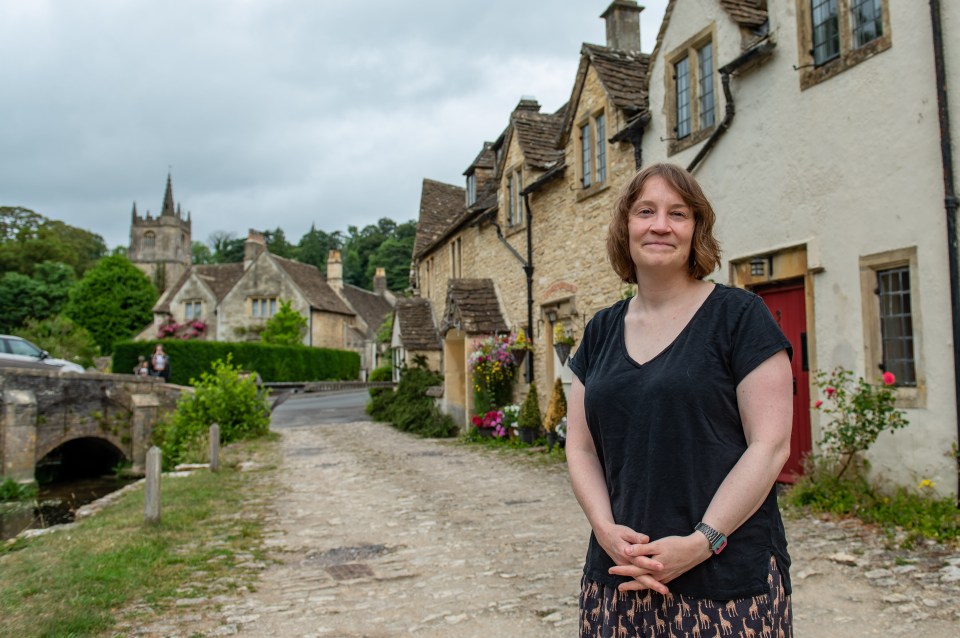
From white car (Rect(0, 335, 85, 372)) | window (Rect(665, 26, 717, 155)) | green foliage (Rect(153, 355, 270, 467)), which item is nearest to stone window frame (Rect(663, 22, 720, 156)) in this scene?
window (Rect(665, 26, 717, 155))

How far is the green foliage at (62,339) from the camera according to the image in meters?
33.8

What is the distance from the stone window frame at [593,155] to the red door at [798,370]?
4.26 meters

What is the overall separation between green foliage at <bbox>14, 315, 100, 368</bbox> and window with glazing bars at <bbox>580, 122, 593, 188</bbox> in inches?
1177

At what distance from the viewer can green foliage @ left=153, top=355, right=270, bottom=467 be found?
16.5 m

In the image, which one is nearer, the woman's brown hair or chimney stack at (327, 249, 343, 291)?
the woman's brown hair

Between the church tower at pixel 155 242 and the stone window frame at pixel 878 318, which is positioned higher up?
the church tower at pixel 155 242

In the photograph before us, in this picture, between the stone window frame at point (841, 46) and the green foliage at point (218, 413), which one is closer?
the stone window frame at point (841, 46)

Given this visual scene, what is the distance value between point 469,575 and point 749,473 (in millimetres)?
4157

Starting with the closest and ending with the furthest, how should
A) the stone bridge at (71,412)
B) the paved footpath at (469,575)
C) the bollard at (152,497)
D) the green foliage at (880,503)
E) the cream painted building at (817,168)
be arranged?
1. the paved footpath at (469,575)
2. the green foliage at (880,503)
3. the cream painted building at (817,168)
4. the bollard at (152,497)
5. the stone bridge at (71,412)

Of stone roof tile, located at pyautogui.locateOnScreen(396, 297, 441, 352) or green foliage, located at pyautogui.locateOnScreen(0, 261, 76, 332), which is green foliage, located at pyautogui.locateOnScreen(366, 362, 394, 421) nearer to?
stone roof tile, located at pyautogui.locateOnScreen(396, 297, 441, 352)

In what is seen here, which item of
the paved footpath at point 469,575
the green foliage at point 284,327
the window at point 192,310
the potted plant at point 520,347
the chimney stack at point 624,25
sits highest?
the chimney stack at point 624,25

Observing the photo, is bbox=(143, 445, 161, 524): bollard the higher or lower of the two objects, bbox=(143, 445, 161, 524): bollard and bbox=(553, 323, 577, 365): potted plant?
the lower

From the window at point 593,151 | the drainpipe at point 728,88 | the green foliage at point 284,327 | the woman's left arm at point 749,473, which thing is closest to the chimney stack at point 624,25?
the window at point 593,151

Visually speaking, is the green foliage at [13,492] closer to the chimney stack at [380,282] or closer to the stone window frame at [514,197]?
the stone window frame at [514,197]
